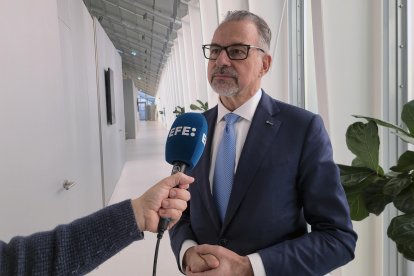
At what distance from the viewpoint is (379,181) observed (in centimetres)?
127

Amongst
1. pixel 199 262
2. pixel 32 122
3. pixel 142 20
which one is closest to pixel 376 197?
pixel 199 262

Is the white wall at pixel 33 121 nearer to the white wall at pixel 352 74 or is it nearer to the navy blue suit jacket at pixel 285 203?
the navy blue suit jacket at pixel 285 203

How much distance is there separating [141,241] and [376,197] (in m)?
3.29

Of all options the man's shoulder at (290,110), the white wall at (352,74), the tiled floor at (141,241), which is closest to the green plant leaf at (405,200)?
the man's shoulder at (290,110)

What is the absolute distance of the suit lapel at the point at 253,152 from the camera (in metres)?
1.26

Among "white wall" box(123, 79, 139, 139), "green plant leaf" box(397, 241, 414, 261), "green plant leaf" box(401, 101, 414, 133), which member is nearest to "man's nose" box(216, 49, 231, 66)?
"green plant leaf" box(401, 101, 414, 133)

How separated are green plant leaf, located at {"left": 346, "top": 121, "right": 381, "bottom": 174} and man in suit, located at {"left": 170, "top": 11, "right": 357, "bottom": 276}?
0.11m

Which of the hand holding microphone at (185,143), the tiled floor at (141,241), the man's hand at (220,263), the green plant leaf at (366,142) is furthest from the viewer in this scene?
the tiled floor at (141,241)

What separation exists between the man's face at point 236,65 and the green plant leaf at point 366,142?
1.50ft

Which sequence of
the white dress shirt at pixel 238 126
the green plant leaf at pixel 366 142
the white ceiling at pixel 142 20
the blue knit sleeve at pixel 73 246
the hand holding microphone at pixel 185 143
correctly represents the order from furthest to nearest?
the white ceiling at pixel 142 20 < the white dress shirt at pixel 238 126 < the green plant leaf at pixel 366 142 < the hand holding microphone at pixel 185 143 < the blue knit sleeve at pixel 73 246

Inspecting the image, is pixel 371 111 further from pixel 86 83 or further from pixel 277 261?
pixel 86 83

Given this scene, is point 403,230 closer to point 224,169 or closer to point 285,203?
point 285,203

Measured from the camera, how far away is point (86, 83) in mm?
3701

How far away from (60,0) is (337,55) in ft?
7.47
